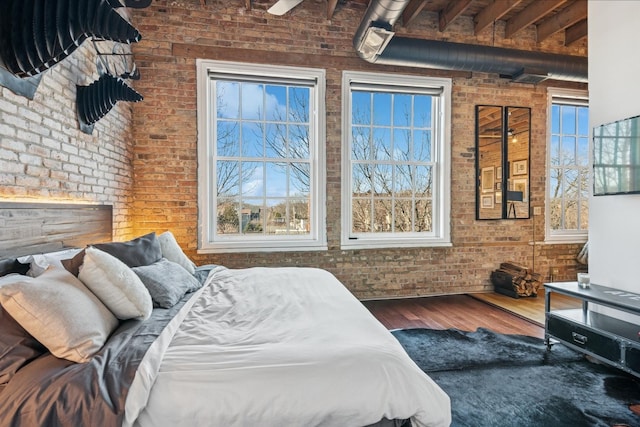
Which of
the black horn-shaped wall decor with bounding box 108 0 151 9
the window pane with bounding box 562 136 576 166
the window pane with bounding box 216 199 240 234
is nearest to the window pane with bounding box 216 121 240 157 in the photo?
the window pane with bounding box 216 199 240 234

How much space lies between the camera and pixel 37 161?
7.31ft

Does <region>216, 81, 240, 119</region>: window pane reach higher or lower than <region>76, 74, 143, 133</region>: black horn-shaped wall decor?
higher

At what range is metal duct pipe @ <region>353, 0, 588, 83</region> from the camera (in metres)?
4.02

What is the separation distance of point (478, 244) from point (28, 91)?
16.6 feet

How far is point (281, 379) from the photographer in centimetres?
126

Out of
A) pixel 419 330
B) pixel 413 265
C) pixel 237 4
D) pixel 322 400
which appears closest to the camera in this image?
pixel 322 400

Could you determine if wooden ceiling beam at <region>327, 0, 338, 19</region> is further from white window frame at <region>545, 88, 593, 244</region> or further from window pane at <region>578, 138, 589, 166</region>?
window pane at <region>578, 138, 589, 166</region>

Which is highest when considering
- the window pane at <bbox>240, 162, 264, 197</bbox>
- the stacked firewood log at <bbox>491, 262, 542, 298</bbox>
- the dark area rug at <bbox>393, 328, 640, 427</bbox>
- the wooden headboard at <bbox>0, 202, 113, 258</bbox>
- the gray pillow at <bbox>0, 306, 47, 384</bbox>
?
the window pane at <bbox>240, 162, 264, 197</bbox>

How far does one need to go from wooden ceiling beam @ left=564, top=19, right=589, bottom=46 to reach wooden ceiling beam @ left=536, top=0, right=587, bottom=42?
0.22 m

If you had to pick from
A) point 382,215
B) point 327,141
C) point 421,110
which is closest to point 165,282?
point 327,141

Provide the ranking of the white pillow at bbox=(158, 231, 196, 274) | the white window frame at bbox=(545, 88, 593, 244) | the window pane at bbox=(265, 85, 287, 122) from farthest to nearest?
the white window frame at bbox=(545, 88, 593, 244) → the window pane at bbox=(265, 85, 287, 122) → the white pillow at bbox=(158, 231, 196, 274)

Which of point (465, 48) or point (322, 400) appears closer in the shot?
point (322, 400)

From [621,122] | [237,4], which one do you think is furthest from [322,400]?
[237,4]

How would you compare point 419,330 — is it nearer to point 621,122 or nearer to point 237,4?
point 621,122
